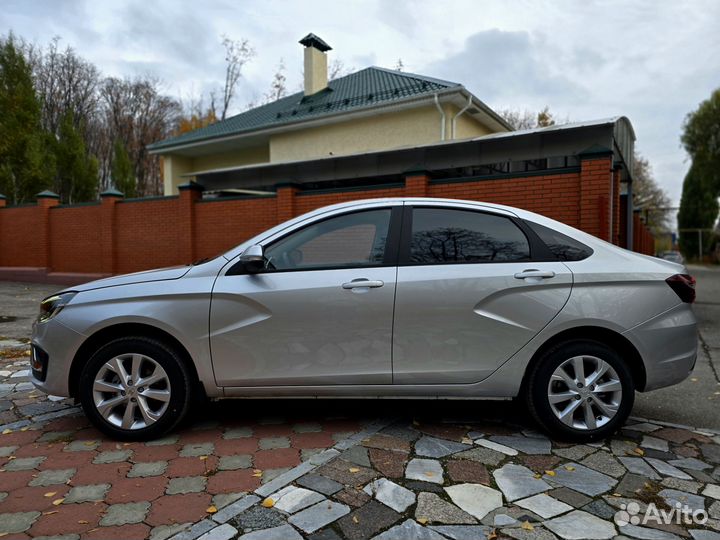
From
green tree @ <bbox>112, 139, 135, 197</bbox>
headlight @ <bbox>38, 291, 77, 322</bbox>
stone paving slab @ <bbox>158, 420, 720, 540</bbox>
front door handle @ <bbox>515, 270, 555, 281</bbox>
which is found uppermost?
green tree @ <bbox>112, 139, 135, 197</bbox>

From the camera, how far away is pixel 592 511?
96.7 inches

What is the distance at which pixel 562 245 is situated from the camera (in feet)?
10.9

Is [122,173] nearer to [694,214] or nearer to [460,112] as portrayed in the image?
[460,112]

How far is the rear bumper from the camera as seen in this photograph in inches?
125

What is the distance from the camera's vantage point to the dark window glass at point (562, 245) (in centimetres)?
329

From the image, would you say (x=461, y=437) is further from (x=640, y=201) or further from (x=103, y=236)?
(x=640, y=201)

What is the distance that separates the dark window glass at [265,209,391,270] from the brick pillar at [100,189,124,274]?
37.3 ft

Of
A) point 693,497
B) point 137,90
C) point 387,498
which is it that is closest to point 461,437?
point 387,498

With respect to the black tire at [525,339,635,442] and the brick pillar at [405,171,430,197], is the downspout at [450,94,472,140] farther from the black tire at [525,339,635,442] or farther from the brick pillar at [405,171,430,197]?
the black tire at [525,339,635,442]

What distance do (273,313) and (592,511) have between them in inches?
81.9

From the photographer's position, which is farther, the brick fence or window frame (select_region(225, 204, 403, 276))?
the brick fence

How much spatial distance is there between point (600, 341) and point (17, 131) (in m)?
22.3

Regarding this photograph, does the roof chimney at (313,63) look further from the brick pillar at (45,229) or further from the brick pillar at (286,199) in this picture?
the brick pillar at (286,199)

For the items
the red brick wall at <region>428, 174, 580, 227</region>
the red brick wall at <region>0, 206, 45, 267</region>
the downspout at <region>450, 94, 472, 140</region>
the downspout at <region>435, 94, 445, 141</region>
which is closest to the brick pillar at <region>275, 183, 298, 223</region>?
the red brick wall at <region>428, 174, 580, 227</region>
